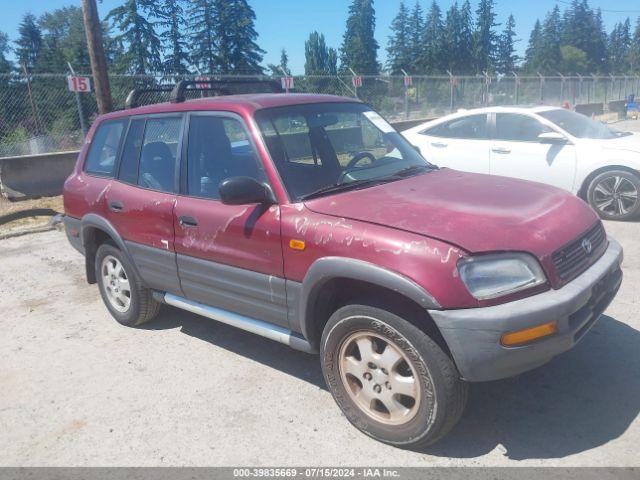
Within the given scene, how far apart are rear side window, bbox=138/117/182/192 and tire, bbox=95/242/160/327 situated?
762 mm

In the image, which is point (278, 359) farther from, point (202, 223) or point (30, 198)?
point (30, 198)

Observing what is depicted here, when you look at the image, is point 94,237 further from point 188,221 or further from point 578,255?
point 578,255

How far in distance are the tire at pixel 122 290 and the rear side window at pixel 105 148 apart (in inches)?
26.4

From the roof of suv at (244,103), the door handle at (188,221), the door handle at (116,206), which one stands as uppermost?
the roof of suv at (244,103)

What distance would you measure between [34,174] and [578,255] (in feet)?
35.6

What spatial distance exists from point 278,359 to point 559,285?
2.12m

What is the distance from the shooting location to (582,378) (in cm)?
354

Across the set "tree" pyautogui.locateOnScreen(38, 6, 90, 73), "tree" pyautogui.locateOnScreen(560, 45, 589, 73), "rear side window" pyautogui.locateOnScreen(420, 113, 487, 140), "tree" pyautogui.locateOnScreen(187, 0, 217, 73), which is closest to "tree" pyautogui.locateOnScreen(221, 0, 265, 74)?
"tree" pyautogui.locateOnScreen(187, 0, 217, 73)

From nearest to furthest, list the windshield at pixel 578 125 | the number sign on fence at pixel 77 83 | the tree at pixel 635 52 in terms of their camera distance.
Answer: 1. the windshield at pixel 578 125
2. the number sign on fence at pixel 77 83
3. the tree at pixel 635 52

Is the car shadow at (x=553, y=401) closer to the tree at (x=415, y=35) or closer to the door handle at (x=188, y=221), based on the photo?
the door handle at (x=188, y=221)

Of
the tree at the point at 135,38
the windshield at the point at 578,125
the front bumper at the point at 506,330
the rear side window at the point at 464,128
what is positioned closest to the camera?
the front bumper at the point at 506,330

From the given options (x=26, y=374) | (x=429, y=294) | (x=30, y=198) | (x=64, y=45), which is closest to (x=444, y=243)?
(x=429, y=294)

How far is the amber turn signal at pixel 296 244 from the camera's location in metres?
3.15

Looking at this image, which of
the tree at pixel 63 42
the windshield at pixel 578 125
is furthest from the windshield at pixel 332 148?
the tree at pixel 63 42
